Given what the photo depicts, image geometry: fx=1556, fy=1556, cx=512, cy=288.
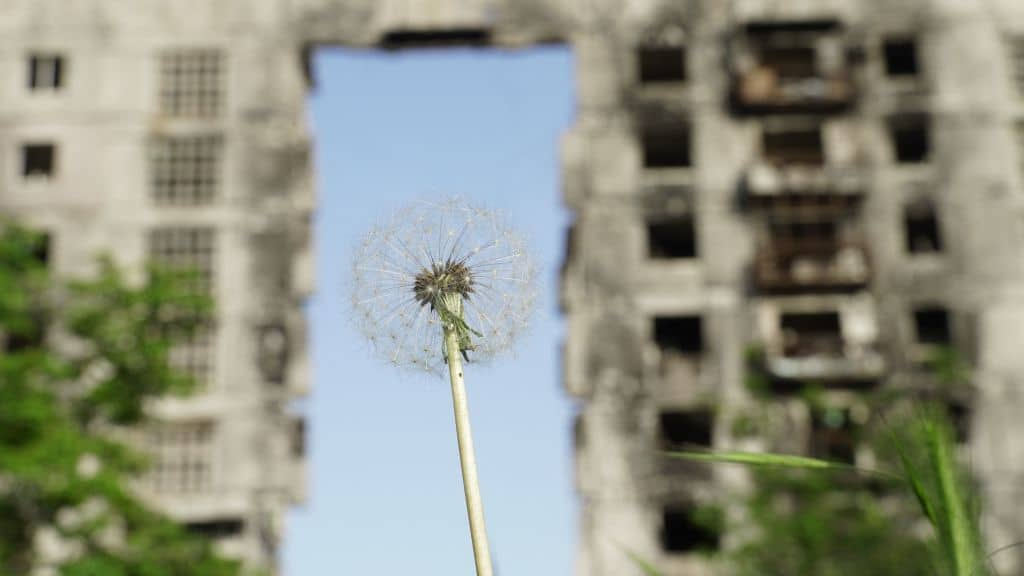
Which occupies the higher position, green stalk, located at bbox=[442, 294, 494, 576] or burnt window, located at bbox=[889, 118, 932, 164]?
burnt window, located at bbox=[889, 118, 932, 164]

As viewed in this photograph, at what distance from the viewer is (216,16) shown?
55844 mm

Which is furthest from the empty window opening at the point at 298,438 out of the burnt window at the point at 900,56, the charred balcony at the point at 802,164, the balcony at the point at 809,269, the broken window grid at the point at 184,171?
the burnt window at the point at 900,56

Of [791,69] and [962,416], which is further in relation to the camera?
[791,69]

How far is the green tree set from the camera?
3694 cm

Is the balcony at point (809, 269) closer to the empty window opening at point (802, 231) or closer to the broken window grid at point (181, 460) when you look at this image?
the empty window opening at point (802, 231)

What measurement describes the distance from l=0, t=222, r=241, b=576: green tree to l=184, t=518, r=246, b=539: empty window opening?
816 centimetres

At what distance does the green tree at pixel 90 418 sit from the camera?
3694 cm

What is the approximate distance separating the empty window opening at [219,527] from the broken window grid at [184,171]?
10.9 m

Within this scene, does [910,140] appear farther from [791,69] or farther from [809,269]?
[809,269]

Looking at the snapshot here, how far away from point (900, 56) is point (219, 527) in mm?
29231

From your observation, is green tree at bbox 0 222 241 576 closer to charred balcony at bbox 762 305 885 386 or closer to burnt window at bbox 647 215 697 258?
burnt window at bbox 647 215 697 258

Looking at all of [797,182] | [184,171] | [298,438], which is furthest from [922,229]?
[184,171]

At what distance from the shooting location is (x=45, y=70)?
55.1 m

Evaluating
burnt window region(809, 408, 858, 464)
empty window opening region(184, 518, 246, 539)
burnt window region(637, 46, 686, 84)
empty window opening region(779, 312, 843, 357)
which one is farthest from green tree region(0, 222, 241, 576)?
burnt window region(809, 408, 858, 464)
